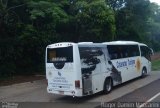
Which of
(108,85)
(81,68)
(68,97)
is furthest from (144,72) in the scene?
(81,68)

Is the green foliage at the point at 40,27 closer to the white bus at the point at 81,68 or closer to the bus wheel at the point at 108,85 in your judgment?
the white bus at the point at 81,68

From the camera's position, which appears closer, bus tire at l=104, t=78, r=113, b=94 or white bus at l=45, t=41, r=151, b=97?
white bus at l=45, t=41, r=151, b=97

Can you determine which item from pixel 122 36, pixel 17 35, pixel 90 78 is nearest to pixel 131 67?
pixel 90 78

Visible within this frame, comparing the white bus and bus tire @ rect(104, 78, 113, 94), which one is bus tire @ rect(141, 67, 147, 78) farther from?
bus tire @ rect(104, 78, 113, 94)

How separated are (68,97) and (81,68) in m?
2.44

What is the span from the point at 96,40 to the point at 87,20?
3.67 meters

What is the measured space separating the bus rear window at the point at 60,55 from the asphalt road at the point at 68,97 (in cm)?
195

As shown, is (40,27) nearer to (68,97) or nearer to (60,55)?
(68,97)

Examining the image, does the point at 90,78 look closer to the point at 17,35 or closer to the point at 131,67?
the point at 131,67

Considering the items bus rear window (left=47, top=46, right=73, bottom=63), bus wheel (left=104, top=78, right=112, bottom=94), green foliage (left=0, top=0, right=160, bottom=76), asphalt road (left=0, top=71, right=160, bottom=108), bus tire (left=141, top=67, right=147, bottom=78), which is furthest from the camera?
green foliage (left=0, top=0, right=160, bottom=76)

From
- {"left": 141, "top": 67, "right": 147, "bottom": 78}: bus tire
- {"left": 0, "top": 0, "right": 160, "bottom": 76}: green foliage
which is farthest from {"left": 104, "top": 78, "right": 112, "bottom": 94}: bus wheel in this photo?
{"left": 0, "top": 0, "right": 160, "bottom": 76}: green foliage

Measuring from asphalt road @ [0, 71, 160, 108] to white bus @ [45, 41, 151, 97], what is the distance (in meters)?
0.47

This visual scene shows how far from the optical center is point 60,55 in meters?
15.6

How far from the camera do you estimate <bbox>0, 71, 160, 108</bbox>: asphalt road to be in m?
14.8
